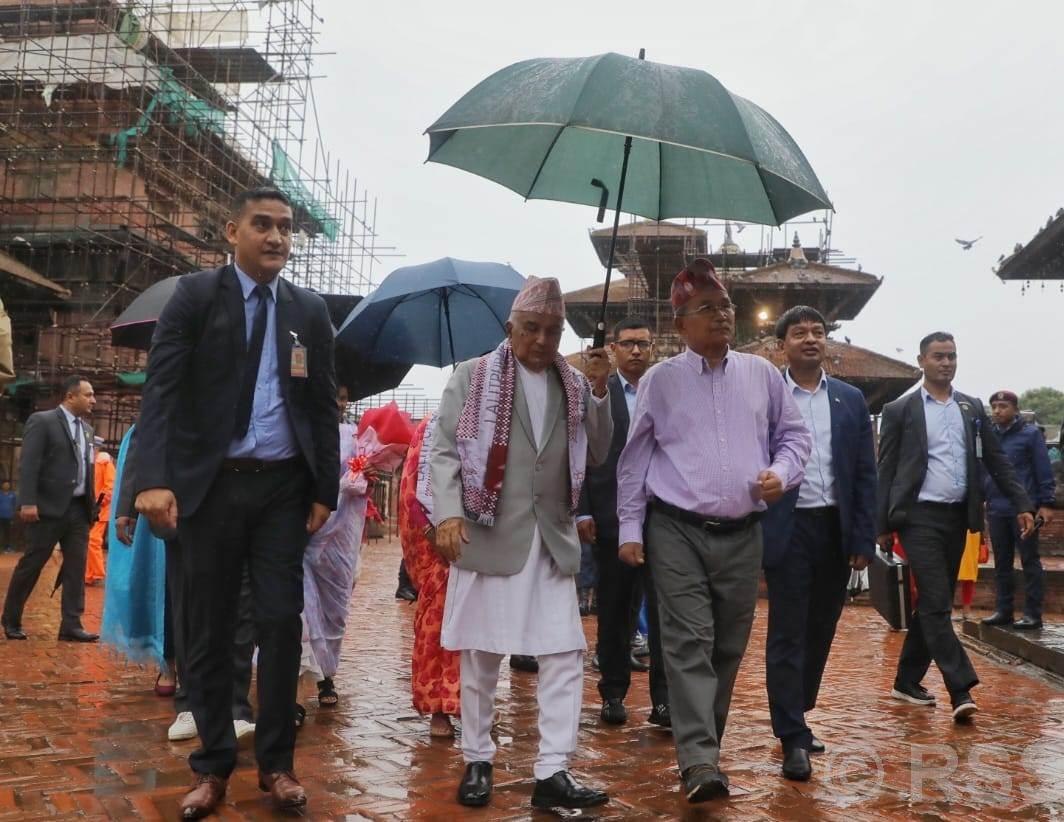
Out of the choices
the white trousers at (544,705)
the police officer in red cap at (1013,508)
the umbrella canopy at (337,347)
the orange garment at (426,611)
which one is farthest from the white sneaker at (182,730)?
the police officer in red cap at (1013,508)

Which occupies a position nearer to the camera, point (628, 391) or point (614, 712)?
point (614, 712)

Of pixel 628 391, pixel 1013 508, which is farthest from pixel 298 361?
pixel 1013 508

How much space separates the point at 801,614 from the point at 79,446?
6052mm

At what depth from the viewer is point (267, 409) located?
3717mm

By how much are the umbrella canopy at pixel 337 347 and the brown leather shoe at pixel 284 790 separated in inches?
105

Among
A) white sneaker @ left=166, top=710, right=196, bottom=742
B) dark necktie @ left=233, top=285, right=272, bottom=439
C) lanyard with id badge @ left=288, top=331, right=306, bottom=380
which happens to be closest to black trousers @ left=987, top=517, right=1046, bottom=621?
white sneaker @ left=166, top=710, right=196, bottom=742

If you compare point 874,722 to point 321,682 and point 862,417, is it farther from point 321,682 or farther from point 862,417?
point 321,682

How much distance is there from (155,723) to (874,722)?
3508 millimetres

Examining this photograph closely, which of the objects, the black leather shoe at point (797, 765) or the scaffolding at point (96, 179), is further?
the scaffolding at point (96, 179)

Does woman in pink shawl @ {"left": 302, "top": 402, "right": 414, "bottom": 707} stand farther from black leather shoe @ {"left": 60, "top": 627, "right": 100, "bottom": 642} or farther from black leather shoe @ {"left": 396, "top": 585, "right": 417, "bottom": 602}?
black leather shoe @ {"left": 396, "top": 585, "right": 417, "bottom": 602}

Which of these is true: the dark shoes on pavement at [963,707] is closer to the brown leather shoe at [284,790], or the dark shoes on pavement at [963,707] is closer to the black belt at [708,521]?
Result: the black belt at [708,521]

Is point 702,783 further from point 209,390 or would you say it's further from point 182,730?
point 182,730

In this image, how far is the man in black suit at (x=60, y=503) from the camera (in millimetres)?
8016

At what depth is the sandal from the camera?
5.66 metres
